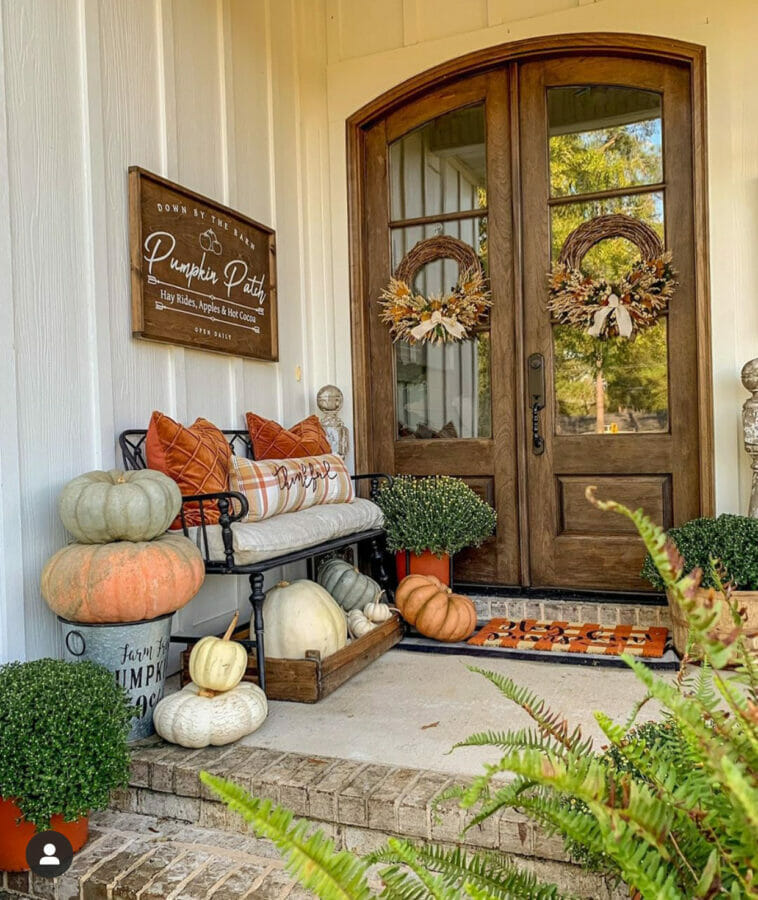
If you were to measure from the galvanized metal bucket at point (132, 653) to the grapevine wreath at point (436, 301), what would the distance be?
2.07 metres

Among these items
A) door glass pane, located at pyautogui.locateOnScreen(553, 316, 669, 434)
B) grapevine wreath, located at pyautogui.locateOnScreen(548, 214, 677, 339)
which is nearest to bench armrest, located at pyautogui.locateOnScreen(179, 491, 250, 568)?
door glass pane, located at pyautogui.locateOnScreen(553, 316, 669, 434)

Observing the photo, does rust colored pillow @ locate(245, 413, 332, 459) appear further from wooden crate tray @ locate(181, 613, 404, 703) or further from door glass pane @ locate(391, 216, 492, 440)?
wooden crate tray @ locate(181, 613, 404, 703)

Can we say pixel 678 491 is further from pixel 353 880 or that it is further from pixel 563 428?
pixel 353 880

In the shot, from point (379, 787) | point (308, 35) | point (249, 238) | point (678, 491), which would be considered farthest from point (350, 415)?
point (379, 787)

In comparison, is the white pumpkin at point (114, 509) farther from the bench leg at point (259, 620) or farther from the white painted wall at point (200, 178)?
the bench leg at point (259, 620)

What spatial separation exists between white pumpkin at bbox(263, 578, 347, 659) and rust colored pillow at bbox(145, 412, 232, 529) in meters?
0.37

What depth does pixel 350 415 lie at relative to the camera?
3.89 meters

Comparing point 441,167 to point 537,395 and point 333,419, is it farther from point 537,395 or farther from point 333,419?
point 333,419

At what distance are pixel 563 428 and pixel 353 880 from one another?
308 centimetres

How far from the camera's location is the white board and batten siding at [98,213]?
2184 millimetres

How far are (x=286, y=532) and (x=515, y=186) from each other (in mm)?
2043

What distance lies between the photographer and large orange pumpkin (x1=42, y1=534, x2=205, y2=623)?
77.5 inches

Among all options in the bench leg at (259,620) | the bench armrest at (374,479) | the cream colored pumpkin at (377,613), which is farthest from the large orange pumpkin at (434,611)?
the bench leg at (259,620)

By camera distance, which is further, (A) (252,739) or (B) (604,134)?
(B) (604,134)
